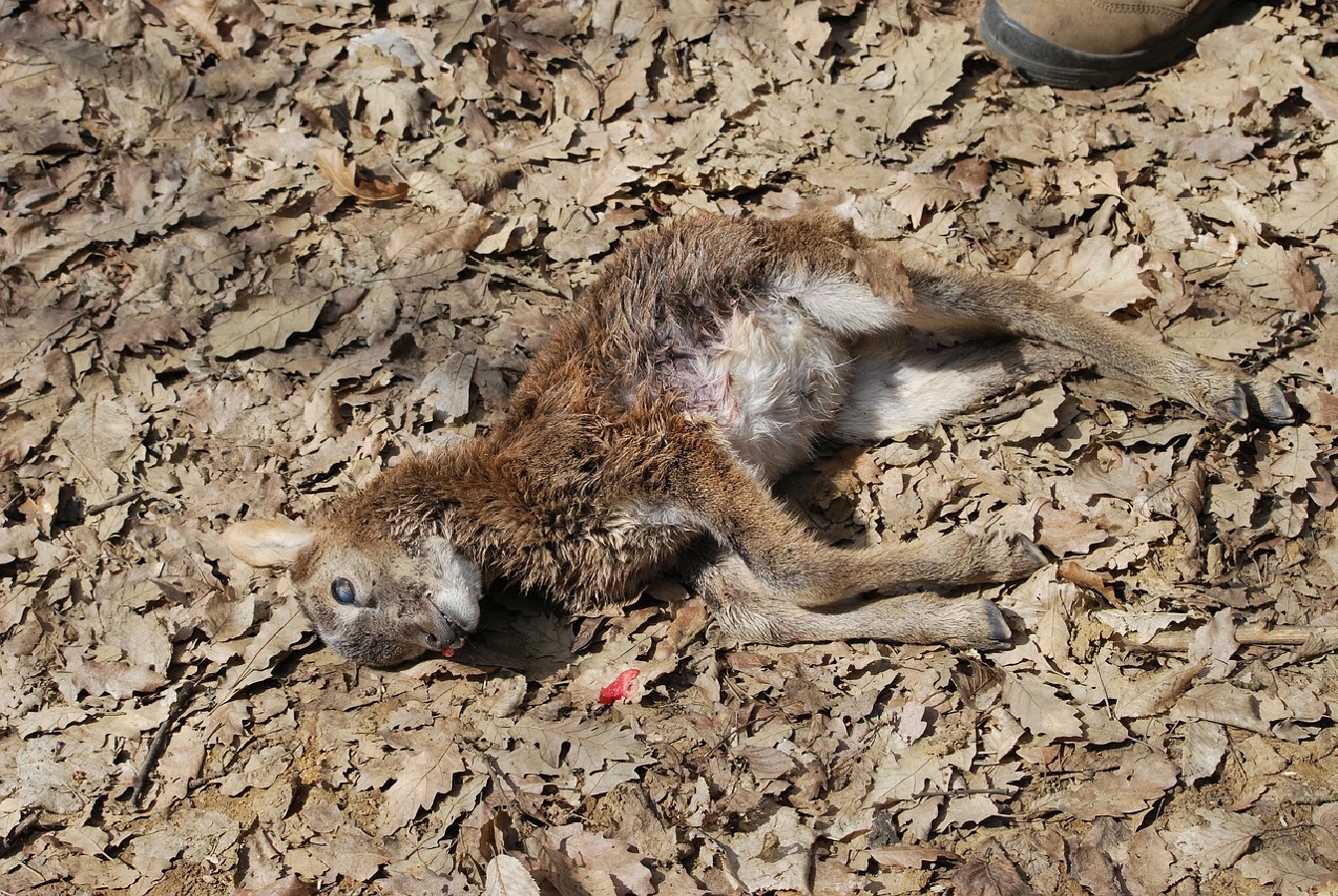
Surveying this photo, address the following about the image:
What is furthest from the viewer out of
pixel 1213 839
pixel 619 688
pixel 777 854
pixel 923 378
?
pixel 923 378

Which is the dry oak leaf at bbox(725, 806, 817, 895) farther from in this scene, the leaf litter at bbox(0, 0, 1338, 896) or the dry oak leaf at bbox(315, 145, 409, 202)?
the dry oak leaf at bbox(315, 145, 409, 202)

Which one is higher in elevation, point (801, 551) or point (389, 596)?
point (801, 551)

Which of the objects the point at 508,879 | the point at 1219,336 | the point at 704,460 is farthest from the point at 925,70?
the point at 508,879

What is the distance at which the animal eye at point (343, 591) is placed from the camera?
4.58m

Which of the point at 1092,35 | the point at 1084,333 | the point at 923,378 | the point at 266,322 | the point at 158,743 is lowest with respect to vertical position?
the point at 158,743

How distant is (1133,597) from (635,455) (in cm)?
228

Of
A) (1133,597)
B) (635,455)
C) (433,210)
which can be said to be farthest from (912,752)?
(433,210)

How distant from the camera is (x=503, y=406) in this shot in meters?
5.46

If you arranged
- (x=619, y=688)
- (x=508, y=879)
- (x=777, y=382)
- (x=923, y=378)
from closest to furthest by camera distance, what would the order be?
(x=508, y=879), (x=619, y=688), (x=777, y=382), (x=923, y=378)

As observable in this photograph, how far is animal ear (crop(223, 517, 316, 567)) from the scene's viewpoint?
4.93 metres

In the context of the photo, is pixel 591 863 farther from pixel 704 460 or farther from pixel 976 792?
pixel 704 460

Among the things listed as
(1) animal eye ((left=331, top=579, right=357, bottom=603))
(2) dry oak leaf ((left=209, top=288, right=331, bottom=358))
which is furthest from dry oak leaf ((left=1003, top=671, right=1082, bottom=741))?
(2) dry oak leaf ((left=209, top=288, right=331, bottom=358))

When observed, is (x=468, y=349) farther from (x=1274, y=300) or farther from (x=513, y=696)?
(x=1274, y=300)

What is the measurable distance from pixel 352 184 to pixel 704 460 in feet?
10.6
